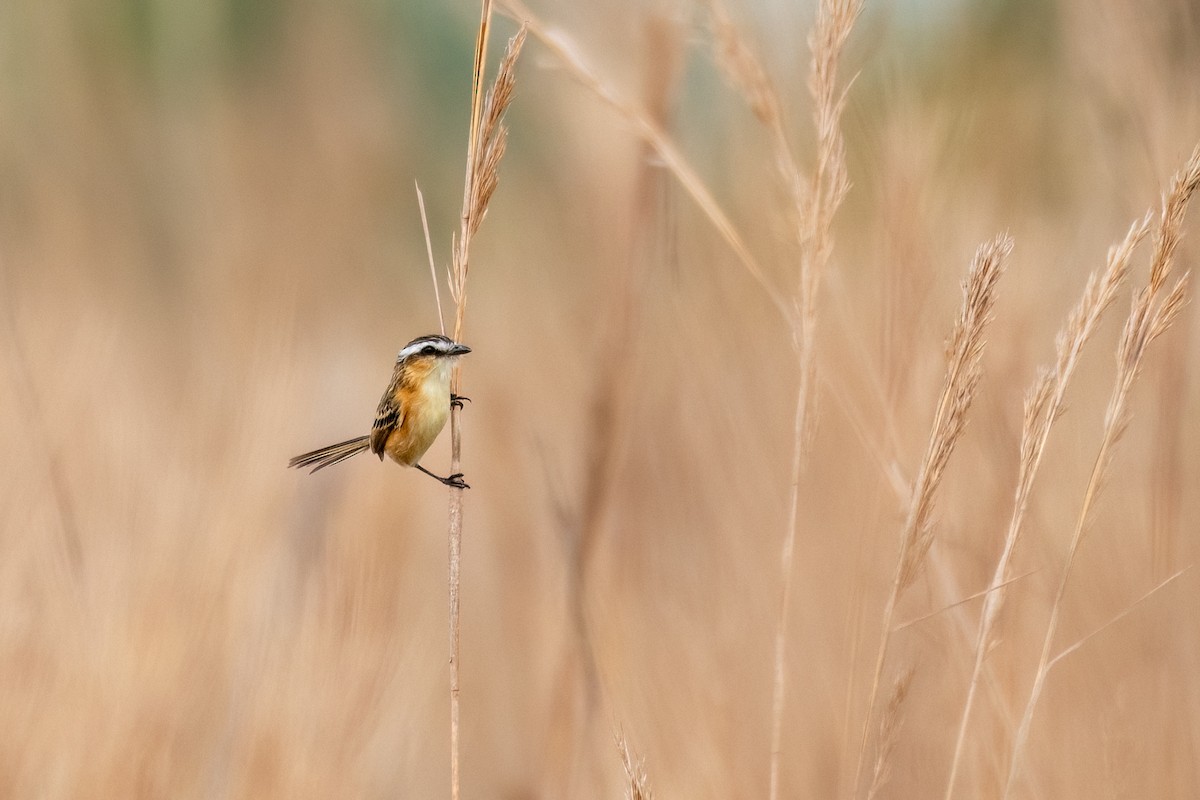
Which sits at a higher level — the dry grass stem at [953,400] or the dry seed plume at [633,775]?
the dry grass stem at [953,400]

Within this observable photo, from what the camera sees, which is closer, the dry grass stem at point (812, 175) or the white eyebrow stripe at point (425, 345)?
the dry grass stem at point (812, 175)

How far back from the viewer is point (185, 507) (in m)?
1.60

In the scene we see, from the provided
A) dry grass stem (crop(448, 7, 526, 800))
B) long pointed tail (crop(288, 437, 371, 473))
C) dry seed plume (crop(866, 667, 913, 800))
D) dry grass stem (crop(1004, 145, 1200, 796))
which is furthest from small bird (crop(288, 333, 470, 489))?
dry grass stem (crop(1004, 145, 1200, 796))

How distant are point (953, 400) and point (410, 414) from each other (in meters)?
0.89

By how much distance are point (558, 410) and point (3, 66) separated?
1.83m

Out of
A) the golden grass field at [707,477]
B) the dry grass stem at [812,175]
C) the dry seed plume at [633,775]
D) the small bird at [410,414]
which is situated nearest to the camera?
the dry seed plume at [633,775]

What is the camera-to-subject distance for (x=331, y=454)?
169 centimetres

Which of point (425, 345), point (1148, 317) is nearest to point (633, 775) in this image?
point (1148, 317)

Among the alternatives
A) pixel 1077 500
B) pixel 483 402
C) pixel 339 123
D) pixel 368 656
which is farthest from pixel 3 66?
pixel 1077 500

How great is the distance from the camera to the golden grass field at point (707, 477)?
1.34 m

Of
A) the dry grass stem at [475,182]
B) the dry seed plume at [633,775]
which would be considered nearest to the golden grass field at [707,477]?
the dry grass stem at [475,182]

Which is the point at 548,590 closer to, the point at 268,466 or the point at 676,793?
the point at 676,793

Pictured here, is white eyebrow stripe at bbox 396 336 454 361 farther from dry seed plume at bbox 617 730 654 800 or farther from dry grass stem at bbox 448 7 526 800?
dry seed plume at bbox 617 730 654 800

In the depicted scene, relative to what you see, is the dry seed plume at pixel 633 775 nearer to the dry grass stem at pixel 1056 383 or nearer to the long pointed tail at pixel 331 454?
the dry grass stem at pixel 1056 383
